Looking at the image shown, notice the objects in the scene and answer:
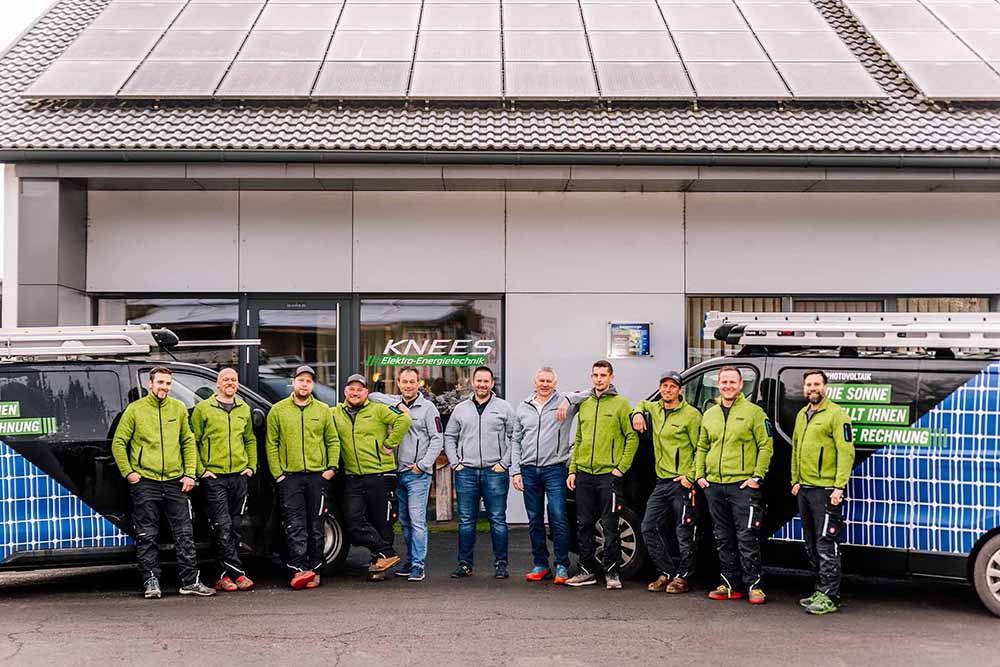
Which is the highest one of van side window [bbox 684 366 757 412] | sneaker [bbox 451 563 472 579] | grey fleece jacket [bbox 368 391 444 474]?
van side window [bbox 684 366 757 412]

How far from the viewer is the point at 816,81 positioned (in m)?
12.2

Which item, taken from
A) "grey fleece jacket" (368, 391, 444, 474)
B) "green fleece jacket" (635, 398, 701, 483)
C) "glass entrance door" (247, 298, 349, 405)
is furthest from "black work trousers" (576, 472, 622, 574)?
"glass entrance door" (247, 298, 349, 405)

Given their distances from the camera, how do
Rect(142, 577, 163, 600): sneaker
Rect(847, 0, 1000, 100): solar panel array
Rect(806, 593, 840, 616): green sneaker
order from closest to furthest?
Rect(806, 593, 840, 616): green sneaker < Rect(142, 577, 163, 600): sneaker < Rect(847, 0, 1000, 100): solar panel array

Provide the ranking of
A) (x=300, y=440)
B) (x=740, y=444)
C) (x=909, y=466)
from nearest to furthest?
(x=909, y=466)
(x=740, y=444)
(x=300, y=440)

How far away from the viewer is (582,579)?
8.51m

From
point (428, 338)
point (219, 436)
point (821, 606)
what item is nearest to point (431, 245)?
point (428, 338)

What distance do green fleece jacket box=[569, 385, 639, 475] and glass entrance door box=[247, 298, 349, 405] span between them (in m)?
4.31

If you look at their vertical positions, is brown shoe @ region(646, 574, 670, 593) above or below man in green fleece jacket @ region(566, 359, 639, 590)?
below

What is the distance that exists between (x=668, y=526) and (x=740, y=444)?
1041 millimetres

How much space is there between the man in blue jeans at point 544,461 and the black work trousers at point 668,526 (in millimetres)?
797

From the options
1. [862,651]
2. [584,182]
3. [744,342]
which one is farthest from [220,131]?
[862,651]

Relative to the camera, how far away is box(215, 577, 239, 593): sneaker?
8328 millimetres

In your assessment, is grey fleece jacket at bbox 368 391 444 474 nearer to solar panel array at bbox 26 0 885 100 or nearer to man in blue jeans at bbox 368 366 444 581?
man in blue jeans at bbox 368 366 444 581

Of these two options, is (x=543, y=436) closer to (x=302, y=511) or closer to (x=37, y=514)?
A: (x=302, y=511)
